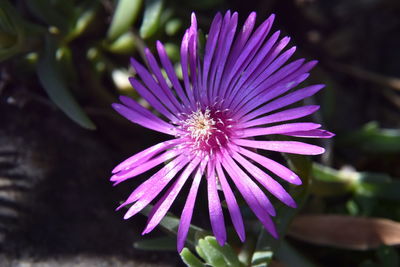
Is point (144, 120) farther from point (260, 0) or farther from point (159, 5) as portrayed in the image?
point (260, 0)

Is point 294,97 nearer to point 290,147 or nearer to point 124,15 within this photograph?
point 290,147

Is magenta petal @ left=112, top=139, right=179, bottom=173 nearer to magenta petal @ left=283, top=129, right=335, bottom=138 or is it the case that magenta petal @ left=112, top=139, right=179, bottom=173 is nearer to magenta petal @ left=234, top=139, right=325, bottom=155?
magenta petal @ left=234, top=139, right=325, bottom=155

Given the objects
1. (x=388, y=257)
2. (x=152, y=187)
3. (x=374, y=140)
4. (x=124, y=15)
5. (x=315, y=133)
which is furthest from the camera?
(x=374, y=140)

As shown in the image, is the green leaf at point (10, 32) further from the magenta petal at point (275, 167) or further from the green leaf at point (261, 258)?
the green leaf at point (261, 258)

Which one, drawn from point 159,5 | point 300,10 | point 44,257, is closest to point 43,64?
point 159,5

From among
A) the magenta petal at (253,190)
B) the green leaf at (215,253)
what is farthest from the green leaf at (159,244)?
the magenta petal at (253,190)

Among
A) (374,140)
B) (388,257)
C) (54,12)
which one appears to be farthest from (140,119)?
(374,140)

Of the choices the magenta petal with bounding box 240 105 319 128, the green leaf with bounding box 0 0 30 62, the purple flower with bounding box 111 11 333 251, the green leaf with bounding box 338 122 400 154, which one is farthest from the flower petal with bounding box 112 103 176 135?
the green leaf with bounding box 338 122 400 154
